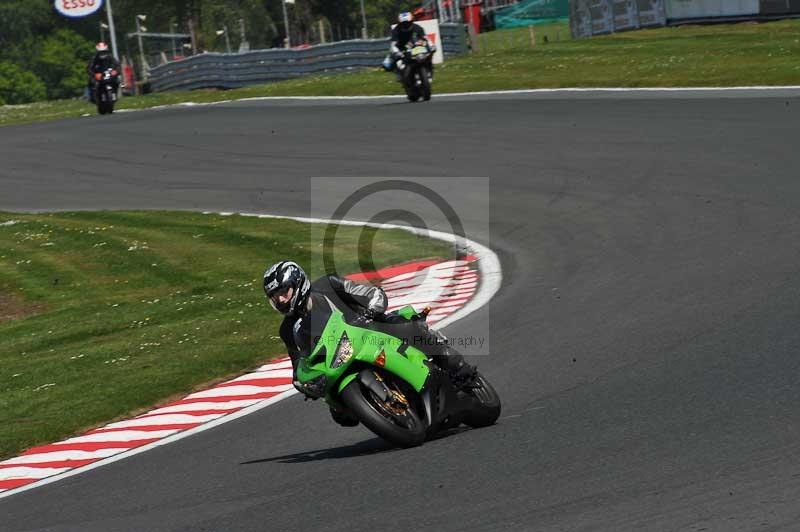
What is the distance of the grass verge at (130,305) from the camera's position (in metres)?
11.5

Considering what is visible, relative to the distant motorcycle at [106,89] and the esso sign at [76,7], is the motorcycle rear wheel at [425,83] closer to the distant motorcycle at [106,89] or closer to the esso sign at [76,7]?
the distant motorcycle at [106,89]

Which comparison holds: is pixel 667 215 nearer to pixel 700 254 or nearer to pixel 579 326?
pixel 700 254

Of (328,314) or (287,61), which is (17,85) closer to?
(287,61)

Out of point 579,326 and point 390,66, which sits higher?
point 390,66

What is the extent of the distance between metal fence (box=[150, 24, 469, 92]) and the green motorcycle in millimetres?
32931

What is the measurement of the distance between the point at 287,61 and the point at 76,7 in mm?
14181

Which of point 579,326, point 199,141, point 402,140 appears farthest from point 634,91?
point 579,326

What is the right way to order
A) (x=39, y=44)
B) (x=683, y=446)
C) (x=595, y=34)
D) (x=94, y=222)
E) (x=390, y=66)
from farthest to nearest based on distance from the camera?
(x=39, y=44)
(x=595, y=34)
(x=390, y=66)
(x=94, y=222)
(x=683, y=446)

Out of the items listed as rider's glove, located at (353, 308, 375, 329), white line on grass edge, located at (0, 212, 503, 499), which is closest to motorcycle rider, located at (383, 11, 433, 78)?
white line on grass edge, located at (0, 212, 503, 499)

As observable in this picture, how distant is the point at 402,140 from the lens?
936 inches

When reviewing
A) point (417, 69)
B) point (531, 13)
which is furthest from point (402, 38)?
point (531, 13)

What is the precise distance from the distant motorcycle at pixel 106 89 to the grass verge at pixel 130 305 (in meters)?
15.9

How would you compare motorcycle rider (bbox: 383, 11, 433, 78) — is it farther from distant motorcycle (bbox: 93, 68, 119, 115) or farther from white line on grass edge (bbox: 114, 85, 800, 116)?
distant motorcycle (bbox: 93, 68, 119, 115)

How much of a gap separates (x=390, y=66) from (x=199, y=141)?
4805mm
